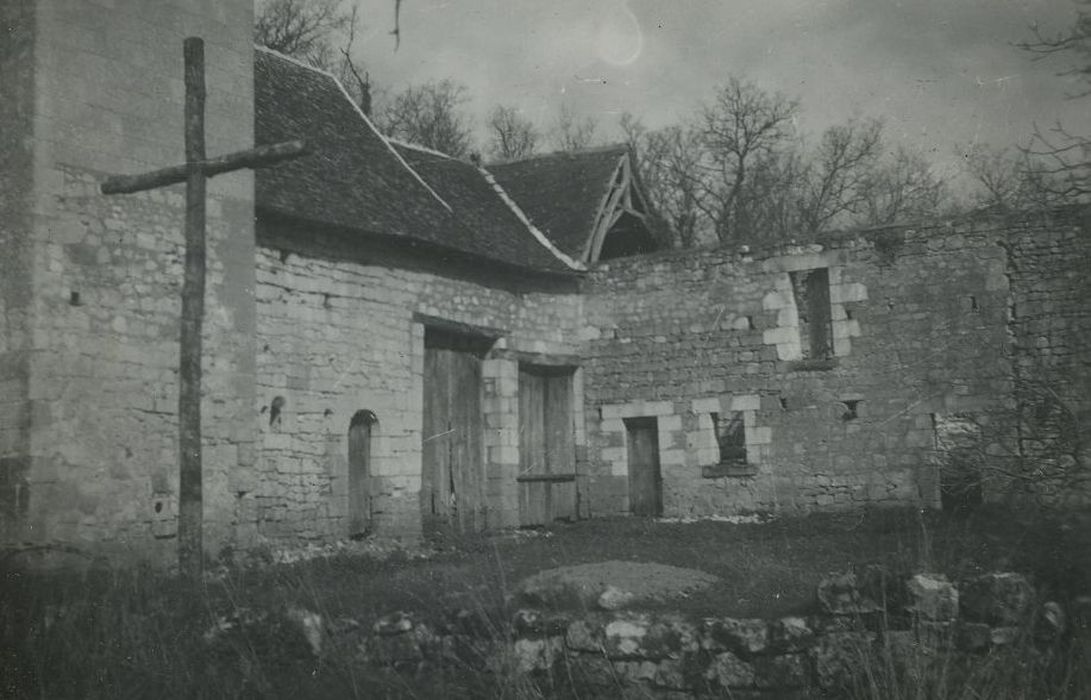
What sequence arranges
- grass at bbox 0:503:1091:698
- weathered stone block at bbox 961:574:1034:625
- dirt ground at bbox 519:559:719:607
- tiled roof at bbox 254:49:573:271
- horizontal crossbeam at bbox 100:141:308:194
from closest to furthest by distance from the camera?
1. weathered stone block at bbox 961:574:1034:625
2. grass at bbox 0:503:1091:698
3. dirt ground at bbox 519:559:719:607
4. horizontal crossbeam at bbox 100:141:308:194
5. tiled roof at bbox 254:49:573:271

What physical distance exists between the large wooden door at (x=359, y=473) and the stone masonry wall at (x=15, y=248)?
174 inches

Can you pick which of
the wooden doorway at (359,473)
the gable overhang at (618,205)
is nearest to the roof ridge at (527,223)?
the gable overhang at (618,205)

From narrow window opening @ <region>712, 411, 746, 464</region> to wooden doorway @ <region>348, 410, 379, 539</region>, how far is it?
5.47m

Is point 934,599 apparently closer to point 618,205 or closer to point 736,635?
point 736,635

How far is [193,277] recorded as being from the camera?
7.70 metres

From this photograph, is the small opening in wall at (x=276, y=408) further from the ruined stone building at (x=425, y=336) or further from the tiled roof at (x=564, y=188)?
the tiled roof at (x=564, y=188)

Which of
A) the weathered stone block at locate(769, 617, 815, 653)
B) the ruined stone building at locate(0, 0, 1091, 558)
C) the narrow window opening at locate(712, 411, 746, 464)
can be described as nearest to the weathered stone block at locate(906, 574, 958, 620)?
the weathered stone block at locate(769, 617, 815, 653)

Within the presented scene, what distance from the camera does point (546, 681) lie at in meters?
4.84

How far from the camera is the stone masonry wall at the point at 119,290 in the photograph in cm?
860

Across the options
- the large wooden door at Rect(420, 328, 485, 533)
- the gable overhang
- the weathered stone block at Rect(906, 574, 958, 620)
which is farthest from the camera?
the gable overhang

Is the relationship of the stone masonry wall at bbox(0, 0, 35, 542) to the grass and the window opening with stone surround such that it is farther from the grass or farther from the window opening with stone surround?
the window opening with stone surround

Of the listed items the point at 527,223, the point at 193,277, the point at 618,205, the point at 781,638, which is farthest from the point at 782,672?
the point at 618,205

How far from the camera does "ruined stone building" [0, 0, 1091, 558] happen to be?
29.2ft

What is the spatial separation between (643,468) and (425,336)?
14.1 feet
